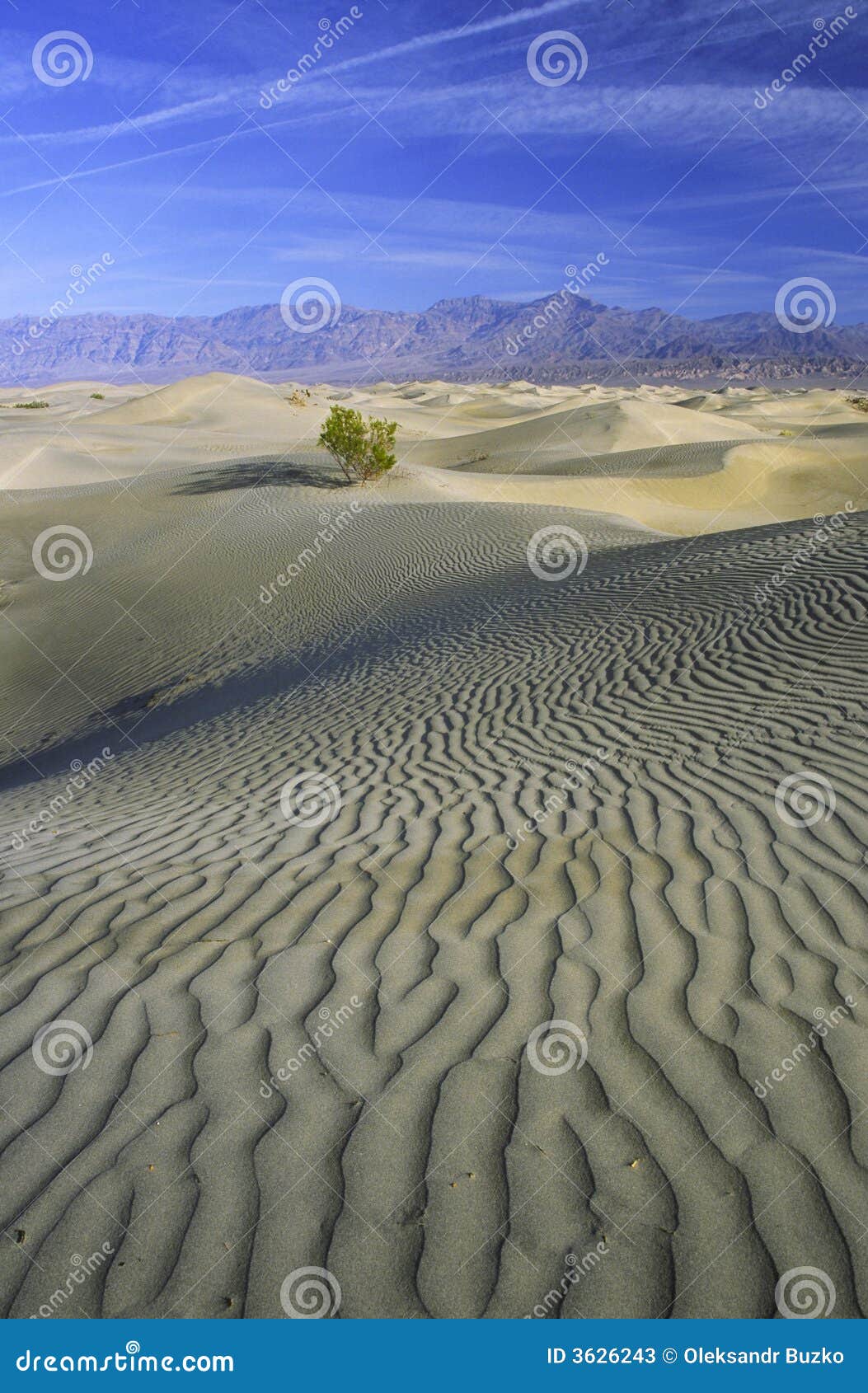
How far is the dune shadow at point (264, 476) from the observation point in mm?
22750

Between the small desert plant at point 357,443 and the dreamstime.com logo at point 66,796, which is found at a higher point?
the small desert plant at point 357,443

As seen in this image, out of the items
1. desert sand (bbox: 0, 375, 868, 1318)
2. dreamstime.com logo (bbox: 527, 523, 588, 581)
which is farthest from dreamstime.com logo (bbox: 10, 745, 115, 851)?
dreamstime.com logo (bbox: 527, 523, 588, 581)

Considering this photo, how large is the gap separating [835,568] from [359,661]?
5329 millimetres

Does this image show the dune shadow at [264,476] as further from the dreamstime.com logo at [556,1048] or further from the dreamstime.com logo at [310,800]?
the dreamstime.com logo at [556,1048]

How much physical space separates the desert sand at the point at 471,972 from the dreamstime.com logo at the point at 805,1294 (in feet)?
0.07

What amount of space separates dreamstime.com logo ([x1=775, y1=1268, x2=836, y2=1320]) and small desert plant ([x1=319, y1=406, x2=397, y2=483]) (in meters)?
21.2

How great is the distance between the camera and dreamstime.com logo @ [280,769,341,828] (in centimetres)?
546

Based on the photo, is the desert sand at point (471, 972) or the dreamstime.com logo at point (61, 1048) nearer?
the desert sand at point (471, 972)

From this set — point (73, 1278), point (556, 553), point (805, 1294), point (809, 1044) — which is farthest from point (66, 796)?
point (556, 553)

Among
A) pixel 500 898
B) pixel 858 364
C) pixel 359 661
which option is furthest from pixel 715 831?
pixel 858 364

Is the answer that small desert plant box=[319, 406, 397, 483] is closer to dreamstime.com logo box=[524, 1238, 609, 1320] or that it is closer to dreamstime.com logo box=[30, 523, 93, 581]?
dreamstime.com logo box=[30, 523, 93, 581]

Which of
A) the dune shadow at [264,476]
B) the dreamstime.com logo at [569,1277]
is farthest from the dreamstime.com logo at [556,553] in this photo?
the dreamstime.com logo at [569,1277]

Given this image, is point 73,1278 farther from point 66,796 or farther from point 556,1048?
point 66,796

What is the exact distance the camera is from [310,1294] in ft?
7.21
